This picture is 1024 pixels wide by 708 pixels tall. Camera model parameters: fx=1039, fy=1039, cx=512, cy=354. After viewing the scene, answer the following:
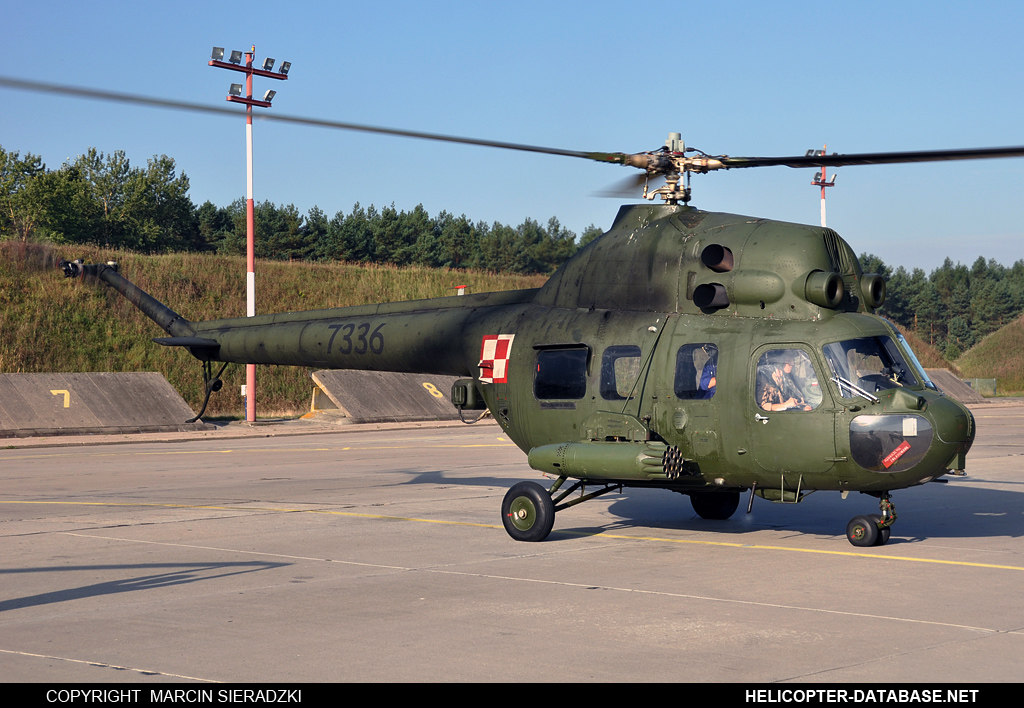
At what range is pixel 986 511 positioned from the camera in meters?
15.4

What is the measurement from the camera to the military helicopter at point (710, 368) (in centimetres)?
1120

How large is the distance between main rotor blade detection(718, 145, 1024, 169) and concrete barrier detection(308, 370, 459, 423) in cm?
2721

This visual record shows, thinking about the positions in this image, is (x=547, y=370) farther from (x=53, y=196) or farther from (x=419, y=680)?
(x=53, y=196)

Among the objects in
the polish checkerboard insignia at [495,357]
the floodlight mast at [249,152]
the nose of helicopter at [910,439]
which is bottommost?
the nose of helicopter at [910,439]

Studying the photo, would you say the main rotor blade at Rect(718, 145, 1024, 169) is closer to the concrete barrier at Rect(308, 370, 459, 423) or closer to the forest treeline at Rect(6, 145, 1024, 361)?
the concrete barrier at Rect(308, 370, 459, 423)

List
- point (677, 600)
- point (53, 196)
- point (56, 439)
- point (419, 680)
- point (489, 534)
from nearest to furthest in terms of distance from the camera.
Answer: point (419, 680) < point (677, 600) < point (489, 534) < point (56, 439) < point (53, 196)

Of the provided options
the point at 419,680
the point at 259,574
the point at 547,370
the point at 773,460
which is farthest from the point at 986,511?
the point at 419,680

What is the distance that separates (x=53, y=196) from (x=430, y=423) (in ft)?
175

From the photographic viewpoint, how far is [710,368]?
475 inches

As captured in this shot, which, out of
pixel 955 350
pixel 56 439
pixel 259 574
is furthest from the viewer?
pixel 955 350

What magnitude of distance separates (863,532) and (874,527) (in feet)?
0.45

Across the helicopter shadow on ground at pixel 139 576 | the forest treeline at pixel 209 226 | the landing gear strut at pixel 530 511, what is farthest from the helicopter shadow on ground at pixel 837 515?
the forest treeline at pixel 209 226

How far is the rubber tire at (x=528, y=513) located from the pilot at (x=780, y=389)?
2.86 meters

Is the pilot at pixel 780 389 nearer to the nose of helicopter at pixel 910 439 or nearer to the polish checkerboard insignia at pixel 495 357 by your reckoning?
the nose of helicopter at pixel 910 439
